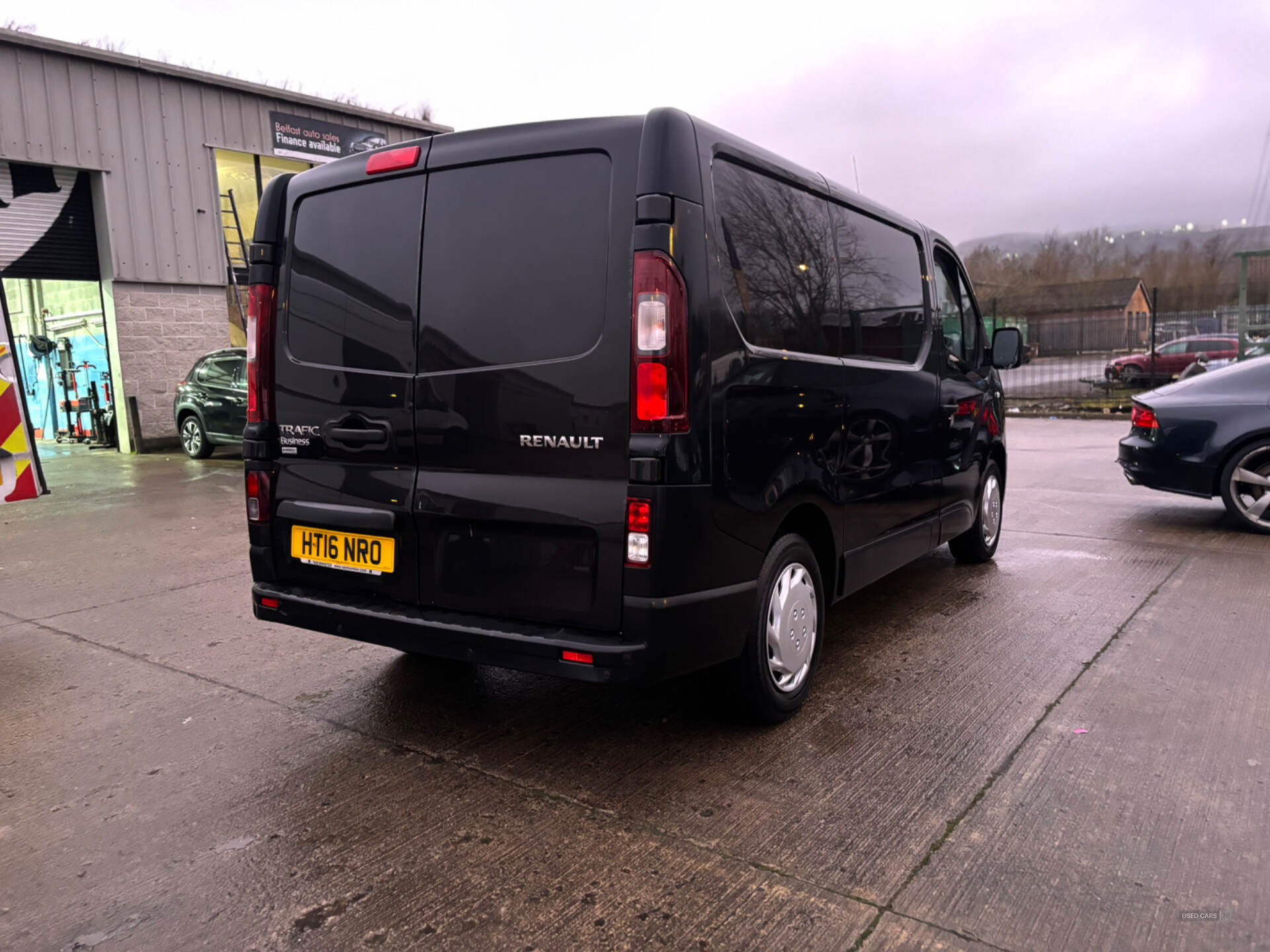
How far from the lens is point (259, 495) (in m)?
3.56

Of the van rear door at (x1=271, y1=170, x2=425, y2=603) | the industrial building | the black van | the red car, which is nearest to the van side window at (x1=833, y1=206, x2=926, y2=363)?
the black van

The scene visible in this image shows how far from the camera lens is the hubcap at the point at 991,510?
5941 millimetres

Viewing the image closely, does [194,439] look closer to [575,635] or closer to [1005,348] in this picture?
[1005,348]

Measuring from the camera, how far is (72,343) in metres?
16.2

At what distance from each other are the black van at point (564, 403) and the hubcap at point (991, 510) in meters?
2.41

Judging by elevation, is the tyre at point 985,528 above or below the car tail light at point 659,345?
below

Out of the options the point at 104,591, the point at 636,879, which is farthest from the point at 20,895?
the point at 104,591

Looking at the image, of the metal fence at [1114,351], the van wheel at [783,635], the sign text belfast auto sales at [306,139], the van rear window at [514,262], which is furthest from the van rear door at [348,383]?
the metal fence at [1114,351]

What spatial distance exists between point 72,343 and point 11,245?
3848mm

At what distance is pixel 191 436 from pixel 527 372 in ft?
39.3

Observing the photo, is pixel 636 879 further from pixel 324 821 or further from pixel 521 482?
pixel 521 482

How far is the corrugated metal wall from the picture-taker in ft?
40.4

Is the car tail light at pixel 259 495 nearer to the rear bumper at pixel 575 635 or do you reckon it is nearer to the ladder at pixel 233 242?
the rear bumper at pixel 575 635

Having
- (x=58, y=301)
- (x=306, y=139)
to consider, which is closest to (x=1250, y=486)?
(x=306, y=139)
